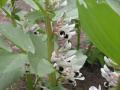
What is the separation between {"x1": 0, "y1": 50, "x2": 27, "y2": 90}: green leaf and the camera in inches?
40.9

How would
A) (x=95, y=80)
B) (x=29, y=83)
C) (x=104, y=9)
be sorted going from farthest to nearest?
1. (x=95, y=80)
2. (x=29, y=83)
3. (x=104, y=9)

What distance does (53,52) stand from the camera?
4.11 feet

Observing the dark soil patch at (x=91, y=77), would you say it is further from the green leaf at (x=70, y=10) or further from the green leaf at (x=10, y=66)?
the green leaf at (x=10, y=66)

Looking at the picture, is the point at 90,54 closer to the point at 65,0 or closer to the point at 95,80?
the point at 95,80

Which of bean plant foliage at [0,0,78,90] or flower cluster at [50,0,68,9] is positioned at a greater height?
flower cluster at [50,0,68,9]

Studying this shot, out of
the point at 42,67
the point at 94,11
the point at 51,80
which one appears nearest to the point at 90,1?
the point at 94,11

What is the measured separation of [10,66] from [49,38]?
24cm

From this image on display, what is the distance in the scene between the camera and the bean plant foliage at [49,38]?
43cm

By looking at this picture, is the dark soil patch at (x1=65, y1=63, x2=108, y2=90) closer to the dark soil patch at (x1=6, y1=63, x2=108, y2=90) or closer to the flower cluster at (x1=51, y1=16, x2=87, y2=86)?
the dark soil patch at (x1=6, y1=63, x2=108, y2=90)

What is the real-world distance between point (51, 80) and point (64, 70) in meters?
0.06

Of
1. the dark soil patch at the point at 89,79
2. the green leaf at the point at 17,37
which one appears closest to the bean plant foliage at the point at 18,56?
the green leaf at the point at 17,37

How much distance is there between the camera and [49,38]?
1.24 metres

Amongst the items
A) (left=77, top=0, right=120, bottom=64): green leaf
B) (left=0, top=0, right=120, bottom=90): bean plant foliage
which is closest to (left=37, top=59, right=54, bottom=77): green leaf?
(left=0, top=0, right=120, bottom=90): bean plant foliage

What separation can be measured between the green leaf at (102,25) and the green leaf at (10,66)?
Result: 2.04 feet
